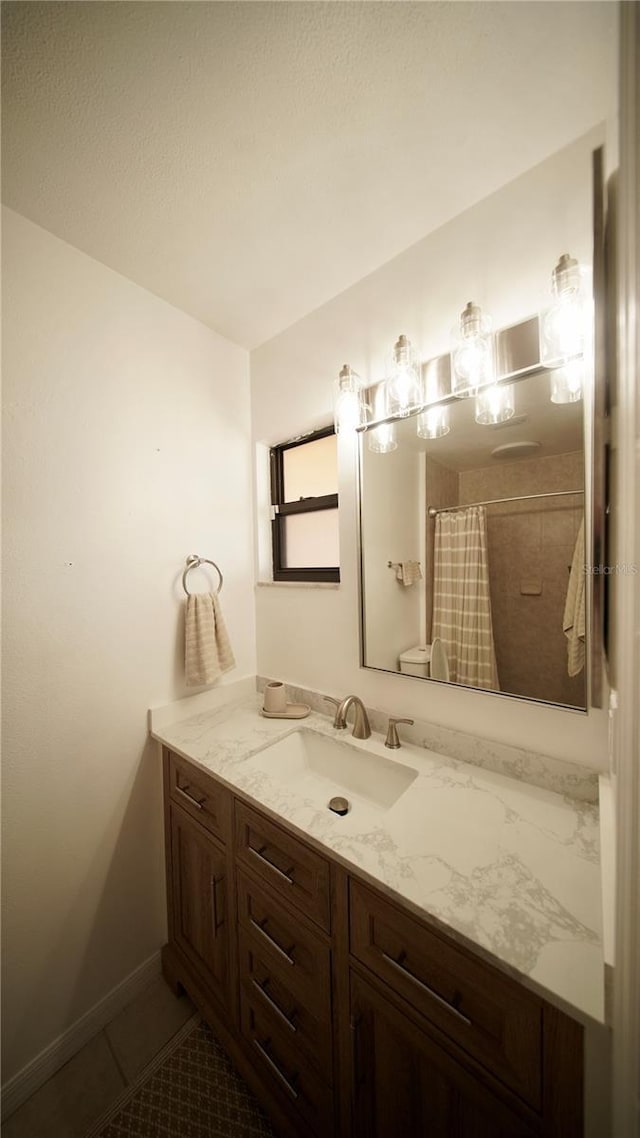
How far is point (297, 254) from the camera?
1.18 metres

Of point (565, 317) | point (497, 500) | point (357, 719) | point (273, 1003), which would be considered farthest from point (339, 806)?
point (565, 317)

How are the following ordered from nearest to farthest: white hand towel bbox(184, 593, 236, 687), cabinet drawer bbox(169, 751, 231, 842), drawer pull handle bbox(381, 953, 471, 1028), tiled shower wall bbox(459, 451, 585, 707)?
1. drawer pull handle bbox(381, 953, 471, 1028)
2. tiled shower wall bbox(459, 451, 585, 707)
3. cabinet drawer bbox(169, 751, 231, 842)
4. white hand towel bbox(184, 593, 236, 687)

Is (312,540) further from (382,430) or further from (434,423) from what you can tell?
(434,423)

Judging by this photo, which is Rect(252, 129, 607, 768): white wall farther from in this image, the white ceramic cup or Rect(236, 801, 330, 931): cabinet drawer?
Rect(236, 801, 330, 931): cabinet drawer

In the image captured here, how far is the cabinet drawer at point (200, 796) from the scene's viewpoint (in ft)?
3.38

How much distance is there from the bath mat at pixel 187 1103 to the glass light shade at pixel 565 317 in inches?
83.5

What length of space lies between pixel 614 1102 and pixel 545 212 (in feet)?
5.18

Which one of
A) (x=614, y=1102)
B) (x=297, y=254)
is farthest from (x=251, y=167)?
(x=614, y=1102)

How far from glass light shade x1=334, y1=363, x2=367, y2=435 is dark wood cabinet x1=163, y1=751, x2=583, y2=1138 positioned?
4.00 feet

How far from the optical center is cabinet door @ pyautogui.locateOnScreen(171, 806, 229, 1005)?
105 cm

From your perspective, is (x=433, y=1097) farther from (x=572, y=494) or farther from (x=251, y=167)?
(x=251, y=167)

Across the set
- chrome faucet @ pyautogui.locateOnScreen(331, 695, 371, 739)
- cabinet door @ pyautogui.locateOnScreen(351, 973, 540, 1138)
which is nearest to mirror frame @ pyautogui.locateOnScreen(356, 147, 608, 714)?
chrome faucet @ pyautogui.locateOnScreen(331, 695, 371, 739)

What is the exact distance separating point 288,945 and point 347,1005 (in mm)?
179

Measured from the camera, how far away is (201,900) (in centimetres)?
114
